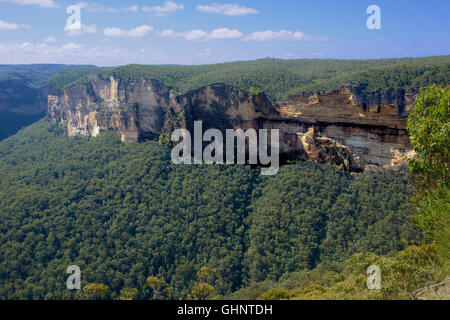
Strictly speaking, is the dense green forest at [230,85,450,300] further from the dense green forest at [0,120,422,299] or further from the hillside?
the hillside

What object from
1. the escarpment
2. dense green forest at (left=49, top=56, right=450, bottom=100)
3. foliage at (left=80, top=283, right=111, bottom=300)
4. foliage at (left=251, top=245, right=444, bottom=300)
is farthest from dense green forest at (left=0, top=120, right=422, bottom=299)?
dense green forest at (left=49, top=56, right=450, bottom=100)

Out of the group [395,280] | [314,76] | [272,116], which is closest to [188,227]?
[272,116]

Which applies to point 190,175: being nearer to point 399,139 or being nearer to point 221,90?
point 221,90

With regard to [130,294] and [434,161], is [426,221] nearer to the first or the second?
[434,161]

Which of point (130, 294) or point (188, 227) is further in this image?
point (188, 227)

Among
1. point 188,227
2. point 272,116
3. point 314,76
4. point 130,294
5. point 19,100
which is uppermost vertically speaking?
point 314,76

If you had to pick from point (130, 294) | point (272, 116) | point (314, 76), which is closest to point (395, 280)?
point (130, 294)

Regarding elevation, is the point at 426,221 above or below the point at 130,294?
above

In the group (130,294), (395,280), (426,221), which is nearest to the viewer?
(426,221)

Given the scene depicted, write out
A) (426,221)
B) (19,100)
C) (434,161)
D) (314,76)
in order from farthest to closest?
(19,100) < (314,76) < (426,221) < (434,161)
